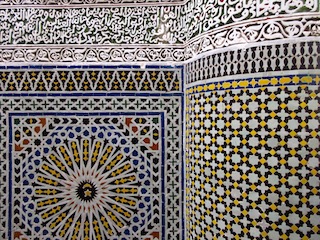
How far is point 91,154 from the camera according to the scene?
1.12 m

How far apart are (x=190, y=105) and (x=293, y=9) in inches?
16.1

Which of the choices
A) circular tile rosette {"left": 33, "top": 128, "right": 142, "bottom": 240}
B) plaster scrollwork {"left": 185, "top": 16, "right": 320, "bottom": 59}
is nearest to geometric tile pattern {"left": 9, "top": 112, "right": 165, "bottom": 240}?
circular tile rosette {"left": 33, "top": 128, "right": 142, "bottom": 240}

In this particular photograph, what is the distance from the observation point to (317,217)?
0.81 m

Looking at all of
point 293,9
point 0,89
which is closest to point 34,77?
point 0,89

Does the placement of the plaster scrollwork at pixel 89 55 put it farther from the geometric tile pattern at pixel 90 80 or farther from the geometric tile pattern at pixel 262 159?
the geometric tile pattern at pixel 262 159

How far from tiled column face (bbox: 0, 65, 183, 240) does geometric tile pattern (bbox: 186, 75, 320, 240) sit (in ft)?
0.63

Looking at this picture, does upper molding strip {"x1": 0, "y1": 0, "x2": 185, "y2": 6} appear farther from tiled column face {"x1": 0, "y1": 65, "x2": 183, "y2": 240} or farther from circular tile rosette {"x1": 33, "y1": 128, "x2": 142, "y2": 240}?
circular tile rosette {"x1": 33, "y1": 128, "x2": 142, "y2": 240}

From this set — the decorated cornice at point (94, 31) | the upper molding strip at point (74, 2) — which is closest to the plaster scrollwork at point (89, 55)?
the decorated cornice at point (94, 31)

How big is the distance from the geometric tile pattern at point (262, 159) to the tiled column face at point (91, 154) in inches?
7.5

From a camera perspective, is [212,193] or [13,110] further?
[13,110]

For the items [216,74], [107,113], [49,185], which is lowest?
[49,185]

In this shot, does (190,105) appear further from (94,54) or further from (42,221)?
(42,221)

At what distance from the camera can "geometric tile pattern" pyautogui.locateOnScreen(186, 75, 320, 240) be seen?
816 mm

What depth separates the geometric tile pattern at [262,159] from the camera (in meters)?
0.82
